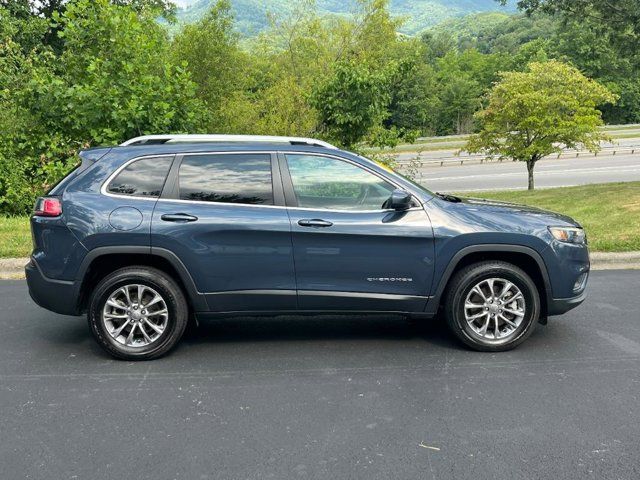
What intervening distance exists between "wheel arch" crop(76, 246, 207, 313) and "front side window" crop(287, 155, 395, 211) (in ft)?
3.66

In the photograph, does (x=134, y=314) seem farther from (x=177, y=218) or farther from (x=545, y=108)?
(x=545, y=108)

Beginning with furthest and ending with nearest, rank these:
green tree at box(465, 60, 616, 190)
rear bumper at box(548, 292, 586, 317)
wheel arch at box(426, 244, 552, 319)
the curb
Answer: green tree at box(465, 60, 616, 190) < the curb < rear bumper at box(548, 292, 586, 317) < wheel arch at box(426, 244, 552, 319)

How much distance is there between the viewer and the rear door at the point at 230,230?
4.77 m

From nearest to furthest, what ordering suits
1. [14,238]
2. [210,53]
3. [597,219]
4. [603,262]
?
[603,262]
[14,238]
[597,219]
[210,53]

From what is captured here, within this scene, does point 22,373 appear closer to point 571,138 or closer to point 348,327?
point 348,327

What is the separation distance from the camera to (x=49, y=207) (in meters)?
4.84

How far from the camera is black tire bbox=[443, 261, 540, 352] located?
16.0ft

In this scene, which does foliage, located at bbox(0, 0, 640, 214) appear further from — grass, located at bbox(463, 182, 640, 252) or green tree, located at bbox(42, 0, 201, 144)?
grass, located at bbox(463, 182, 640, 252)

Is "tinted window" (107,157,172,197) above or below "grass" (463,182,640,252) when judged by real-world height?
above

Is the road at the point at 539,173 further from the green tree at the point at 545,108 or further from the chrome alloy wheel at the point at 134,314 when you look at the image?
the chrome alloy wheel at the point at 134,314

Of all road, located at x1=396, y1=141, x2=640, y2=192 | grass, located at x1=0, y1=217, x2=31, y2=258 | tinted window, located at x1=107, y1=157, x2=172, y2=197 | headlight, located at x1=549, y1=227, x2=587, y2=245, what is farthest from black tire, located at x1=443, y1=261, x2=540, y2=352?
road, located at x1=396, y1=141, x2=640, y2=192

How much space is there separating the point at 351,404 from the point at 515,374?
1.31 metres

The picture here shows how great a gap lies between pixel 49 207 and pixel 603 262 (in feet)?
21.9

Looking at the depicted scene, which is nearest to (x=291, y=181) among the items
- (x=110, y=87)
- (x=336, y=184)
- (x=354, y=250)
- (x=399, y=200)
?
(x=336, y=184)
